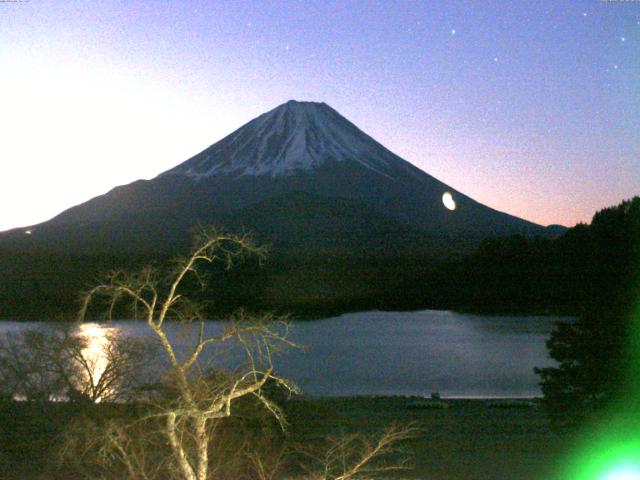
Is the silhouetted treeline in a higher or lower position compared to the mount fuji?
lower

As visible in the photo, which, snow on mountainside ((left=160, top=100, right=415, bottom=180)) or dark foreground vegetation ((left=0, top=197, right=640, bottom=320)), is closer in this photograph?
dark foreground vegetation ((left=0, top=197, right=640, bottom=320))

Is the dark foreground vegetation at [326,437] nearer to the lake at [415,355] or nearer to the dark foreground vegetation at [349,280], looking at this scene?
the lake at [415,355]

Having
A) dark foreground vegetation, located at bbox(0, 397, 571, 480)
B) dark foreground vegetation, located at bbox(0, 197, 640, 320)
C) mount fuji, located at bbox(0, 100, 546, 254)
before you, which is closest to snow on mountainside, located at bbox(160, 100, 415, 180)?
mount fuji, located at bbox(0, 100, 546, 254)

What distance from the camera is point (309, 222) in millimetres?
64500

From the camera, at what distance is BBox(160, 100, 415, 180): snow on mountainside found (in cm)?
7356

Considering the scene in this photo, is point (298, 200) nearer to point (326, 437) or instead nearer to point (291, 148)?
point (291, 148)

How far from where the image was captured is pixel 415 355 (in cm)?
2384

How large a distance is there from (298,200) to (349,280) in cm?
2243

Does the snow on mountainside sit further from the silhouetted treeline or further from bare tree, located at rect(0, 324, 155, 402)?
bare tree, located at rect(0, 324, 155, 402)

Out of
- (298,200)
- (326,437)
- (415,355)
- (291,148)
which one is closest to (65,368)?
(326,437)

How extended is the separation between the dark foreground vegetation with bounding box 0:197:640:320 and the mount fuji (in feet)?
20.1

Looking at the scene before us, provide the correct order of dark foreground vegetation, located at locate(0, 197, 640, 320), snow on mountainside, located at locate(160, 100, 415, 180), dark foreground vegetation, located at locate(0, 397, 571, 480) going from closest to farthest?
dark foreground vegetation, located at locate(0, 397, 571, 480), dark foreground vegetation, located at locate(0, 197, 640, 320), snow on mountainside, located at locate(160, 100, 415, 180)

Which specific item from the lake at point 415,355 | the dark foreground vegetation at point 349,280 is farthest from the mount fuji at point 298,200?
the lake at point 415,355

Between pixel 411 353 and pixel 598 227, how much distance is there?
50.6 feet
